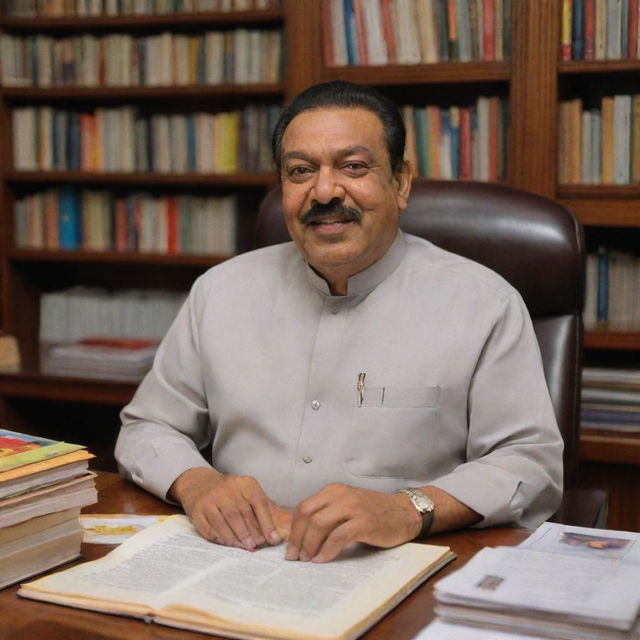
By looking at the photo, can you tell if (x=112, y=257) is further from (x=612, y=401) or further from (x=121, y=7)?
(x=612, y=401)

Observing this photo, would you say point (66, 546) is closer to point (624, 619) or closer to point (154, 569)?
point (154, 569)

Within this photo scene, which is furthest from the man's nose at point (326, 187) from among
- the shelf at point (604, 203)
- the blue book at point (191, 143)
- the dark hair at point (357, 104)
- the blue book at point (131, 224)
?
the blue book at point (131, 224)

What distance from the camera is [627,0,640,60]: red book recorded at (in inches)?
103

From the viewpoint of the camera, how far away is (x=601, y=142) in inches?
107

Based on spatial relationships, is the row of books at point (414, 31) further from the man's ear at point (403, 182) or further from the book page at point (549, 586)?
the book page at point (549, 586)

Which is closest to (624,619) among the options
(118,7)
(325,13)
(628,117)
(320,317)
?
(320,317)

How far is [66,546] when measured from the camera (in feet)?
3.73

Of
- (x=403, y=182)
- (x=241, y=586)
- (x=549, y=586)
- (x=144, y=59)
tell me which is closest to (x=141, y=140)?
(x=144, y=59)

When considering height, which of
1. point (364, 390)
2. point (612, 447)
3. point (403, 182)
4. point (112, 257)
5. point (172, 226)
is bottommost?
point (612, 447)

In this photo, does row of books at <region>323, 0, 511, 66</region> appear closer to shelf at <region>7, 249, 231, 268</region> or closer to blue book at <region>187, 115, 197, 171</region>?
blue book at <region>187, 115, 197, 171</region>

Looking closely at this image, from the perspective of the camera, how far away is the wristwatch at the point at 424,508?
4.08 ft

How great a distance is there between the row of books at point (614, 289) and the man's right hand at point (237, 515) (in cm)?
175

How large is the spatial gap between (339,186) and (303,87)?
1.39 m

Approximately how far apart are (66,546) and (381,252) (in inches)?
30.8
